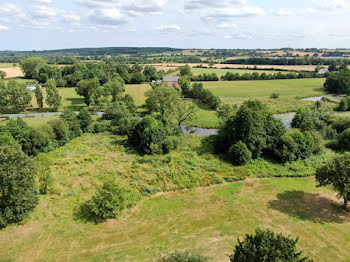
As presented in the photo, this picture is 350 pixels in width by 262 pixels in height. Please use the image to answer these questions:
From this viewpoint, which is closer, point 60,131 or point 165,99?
point 60,131

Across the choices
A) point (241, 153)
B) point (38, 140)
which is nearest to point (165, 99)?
point (241, 153)

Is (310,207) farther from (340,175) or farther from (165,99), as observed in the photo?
(165,99)

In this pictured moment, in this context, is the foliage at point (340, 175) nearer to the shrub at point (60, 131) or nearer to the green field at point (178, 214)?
the green field at point (178, 214)

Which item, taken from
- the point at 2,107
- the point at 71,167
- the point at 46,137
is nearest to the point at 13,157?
the point at 71,167

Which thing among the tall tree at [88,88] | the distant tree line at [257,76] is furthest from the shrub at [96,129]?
the distant tree line at [257,76]

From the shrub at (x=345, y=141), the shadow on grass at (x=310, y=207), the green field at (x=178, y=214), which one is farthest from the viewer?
the shrub at (x=345, y=141)

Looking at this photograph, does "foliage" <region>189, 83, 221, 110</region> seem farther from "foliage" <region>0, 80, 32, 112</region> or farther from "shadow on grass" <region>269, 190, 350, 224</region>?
"foliage" <region>0, 80, 32, 112</region>
